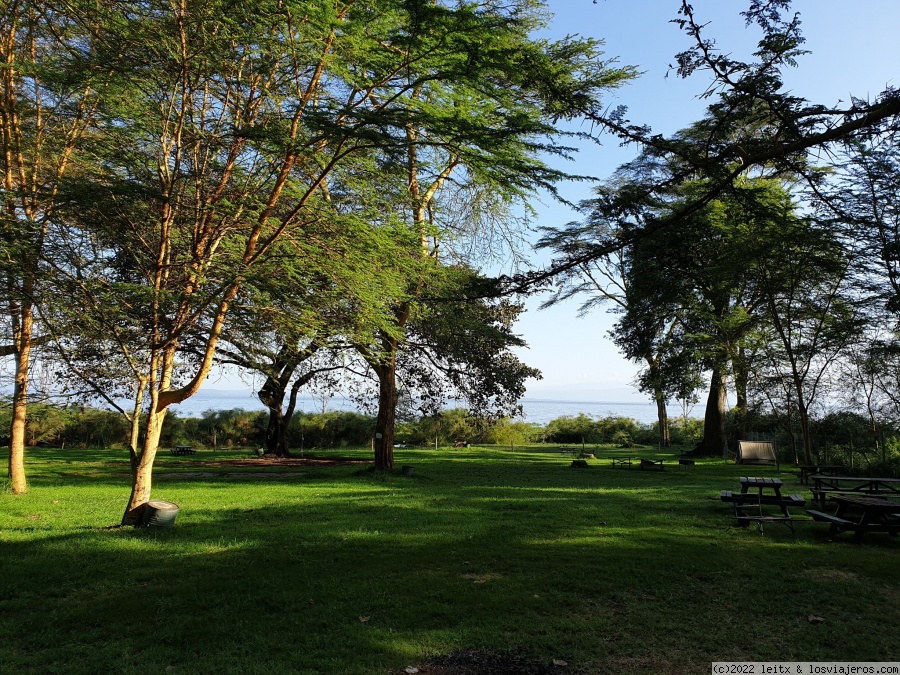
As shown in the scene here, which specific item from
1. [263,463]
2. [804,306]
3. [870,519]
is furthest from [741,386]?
[263,463]

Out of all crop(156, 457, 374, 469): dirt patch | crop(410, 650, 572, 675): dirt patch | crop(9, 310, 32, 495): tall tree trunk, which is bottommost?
crop(156, 457, 374, 469): dirt patch

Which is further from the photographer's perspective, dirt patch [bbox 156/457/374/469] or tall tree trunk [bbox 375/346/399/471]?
dirt patch [bbox 156/457/374/469]

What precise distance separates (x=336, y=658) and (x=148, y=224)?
7635 millimetres

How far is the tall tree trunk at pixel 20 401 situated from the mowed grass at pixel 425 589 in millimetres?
1973

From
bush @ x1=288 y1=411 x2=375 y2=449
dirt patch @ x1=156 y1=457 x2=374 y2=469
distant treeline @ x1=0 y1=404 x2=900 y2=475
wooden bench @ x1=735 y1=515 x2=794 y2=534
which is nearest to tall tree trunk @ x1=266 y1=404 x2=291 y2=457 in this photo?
dirt patch @ x1=156 y1=457 x2=374 y2=469

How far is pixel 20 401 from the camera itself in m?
11.1

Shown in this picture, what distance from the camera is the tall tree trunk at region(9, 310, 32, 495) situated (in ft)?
36.6

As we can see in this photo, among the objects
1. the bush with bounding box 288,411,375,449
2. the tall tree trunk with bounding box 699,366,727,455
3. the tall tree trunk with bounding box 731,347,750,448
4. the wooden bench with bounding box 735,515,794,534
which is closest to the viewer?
the wooden bench with bounding box 735,515,794,534

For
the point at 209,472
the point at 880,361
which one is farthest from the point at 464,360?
the point at 880,361

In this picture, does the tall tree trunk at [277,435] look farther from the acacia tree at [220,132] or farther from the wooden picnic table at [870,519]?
the wooden picnic table at [870,519]

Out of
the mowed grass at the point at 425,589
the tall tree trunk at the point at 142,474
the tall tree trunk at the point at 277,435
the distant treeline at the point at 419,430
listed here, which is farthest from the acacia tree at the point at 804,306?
the tall tree trunk at the point at 277,435

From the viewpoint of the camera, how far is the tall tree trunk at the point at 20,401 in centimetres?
1115

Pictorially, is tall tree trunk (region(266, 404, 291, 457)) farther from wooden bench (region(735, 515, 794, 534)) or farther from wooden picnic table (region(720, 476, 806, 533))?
wooden bench (region(735, 515, 794, 534))

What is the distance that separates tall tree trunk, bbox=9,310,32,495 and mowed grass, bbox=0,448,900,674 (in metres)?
1.97
